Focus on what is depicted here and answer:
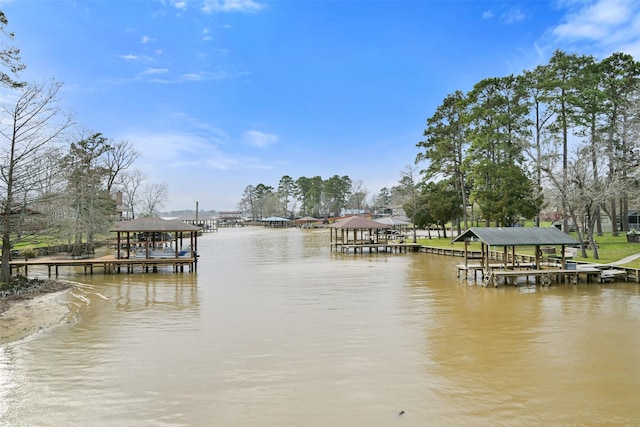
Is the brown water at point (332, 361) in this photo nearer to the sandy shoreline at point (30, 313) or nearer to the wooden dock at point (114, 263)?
the sandy shoreline at point (30, 313)

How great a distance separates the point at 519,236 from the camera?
18.0 meters

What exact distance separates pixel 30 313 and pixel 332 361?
9854mm

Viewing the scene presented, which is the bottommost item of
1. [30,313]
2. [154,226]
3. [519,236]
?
[30,313]

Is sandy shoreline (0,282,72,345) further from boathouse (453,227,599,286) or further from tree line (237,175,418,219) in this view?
tree line (237,175,418,219)

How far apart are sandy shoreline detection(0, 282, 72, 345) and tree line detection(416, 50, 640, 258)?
24065 mm

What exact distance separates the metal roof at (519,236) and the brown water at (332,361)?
2.40 metres

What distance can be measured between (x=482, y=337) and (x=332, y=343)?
12.4ft

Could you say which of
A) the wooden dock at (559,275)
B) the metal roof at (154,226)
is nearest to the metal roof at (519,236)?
the wooden dock at (559,275)

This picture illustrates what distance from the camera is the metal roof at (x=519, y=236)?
17.5 m

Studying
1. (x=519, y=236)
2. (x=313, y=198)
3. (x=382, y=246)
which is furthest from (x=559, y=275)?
(x=313, y=198)

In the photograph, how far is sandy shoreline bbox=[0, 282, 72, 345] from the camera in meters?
10.6

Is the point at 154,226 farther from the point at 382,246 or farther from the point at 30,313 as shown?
the point at 382,246

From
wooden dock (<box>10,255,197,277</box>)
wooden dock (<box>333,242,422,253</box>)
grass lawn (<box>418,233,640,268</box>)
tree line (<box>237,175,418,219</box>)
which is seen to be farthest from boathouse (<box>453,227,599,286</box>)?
tree line (<box>237,175,418,219</box>)

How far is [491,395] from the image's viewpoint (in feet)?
22.7
